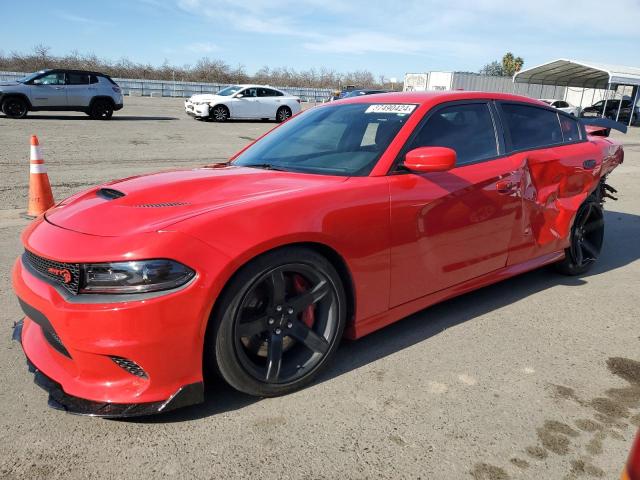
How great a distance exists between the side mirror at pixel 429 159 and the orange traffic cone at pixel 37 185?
4533 millimetres

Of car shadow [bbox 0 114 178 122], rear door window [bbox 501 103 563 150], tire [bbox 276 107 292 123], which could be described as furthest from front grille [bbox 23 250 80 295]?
tire [bbox 276 107 292 123]

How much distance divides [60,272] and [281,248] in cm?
97

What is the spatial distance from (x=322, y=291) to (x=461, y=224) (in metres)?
1.10

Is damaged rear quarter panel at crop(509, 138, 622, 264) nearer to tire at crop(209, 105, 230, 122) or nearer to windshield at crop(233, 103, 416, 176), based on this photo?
windshield at crop(233, 103, 416, 176)

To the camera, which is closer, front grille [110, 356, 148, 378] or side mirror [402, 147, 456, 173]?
front grille [110, 356, 148, 378]

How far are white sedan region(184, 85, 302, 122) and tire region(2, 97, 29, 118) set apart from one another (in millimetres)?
5735

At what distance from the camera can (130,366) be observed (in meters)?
2.18

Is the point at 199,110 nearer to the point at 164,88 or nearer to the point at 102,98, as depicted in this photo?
the point at 102,98

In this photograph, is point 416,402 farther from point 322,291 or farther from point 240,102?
point 240,102

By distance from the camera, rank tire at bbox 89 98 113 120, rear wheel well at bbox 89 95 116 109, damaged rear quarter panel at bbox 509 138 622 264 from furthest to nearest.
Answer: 1. tire at bbox 89 98 113 120
2. rear wheel well at bbox 89 95 116 109
3. damaged rear quarter panel at bbox 509 138 622 264

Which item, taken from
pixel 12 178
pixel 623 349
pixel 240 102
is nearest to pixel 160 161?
pixel 12 178

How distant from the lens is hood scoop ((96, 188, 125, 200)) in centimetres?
267

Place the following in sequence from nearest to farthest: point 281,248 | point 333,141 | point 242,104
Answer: point 281,248 → point 333,141 → point 242,104

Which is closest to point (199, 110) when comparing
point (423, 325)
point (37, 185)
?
point (37, 185)
